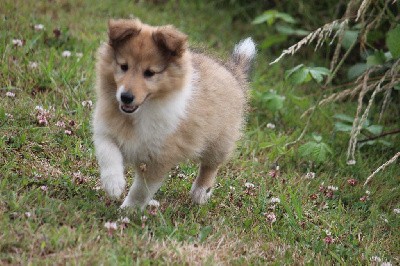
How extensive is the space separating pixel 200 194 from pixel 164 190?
10.0 inches

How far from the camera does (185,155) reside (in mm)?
4562

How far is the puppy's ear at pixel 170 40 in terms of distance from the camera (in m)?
4.26

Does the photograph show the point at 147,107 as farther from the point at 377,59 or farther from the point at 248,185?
the point at 377,59

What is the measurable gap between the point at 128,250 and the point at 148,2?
17.1 feet

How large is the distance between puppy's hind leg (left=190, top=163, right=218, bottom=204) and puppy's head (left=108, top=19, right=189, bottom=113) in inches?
35.6

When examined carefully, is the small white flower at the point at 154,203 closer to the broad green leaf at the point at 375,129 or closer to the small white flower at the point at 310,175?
the small white flower at the point at 310,175

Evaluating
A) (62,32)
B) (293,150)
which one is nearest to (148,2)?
(62,32)

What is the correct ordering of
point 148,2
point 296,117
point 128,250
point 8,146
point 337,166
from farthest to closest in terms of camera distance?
point 148,2 < point 296,117 < point 337,166 < point 8,146 < point 128,250

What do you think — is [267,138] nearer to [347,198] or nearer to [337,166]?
[337,166]

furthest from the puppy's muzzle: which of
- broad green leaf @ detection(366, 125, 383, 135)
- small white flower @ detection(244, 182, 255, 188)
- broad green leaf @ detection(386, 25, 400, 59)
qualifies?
broad green leaf @ detection(366, 125, 383, 135)

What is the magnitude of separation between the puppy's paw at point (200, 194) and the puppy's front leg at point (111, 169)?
2.57 ft

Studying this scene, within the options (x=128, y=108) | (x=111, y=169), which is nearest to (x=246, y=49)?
(x=128, y=108)

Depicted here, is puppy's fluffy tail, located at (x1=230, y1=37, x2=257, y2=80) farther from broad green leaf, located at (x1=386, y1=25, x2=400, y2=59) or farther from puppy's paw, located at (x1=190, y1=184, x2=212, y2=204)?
broad green leaf, located at (x1=386, y1=25, x2=400, y2=59)

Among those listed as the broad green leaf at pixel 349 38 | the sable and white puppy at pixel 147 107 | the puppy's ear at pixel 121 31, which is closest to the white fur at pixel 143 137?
the sable and white puppy at pixel 147 107
